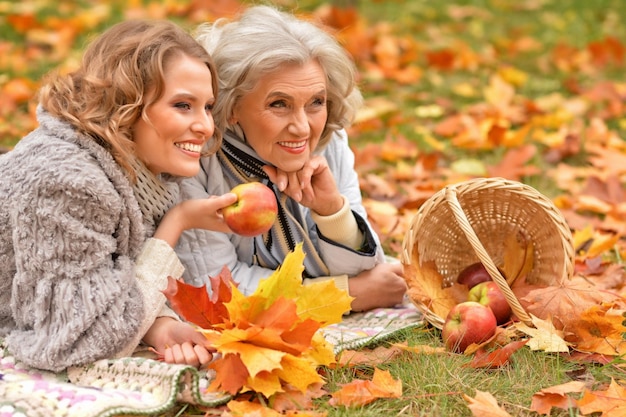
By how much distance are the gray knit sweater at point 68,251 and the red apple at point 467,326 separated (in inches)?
35.4

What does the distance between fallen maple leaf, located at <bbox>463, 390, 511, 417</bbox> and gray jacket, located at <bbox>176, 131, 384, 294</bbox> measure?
86 cm

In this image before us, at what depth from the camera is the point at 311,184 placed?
2803 mm

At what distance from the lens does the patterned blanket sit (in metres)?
2.06

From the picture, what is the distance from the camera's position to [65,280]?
223 centimetres

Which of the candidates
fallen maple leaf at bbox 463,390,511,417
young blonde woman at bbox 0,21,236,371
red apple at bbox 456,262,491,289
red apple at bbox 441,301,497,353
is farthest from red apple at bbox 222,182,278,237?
red apple at bbox 456,262,491,289

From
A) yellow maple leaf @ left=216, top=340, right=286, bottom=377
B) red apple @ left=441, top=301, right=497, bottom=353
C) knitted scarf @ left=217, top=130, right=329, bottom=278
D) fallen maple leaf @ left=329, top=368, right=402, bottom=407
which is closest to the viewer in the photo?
yellow maple leaf @ left=216, top=340, right=286, bottom=377

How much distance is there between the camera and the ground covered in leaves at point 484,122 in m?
2.43

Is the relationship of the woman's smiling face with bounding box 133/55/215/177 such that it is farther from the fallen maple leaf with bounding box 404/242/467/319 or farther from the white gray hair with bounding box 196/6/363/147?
the fallen maple leaf with bounding box 404/242/467/319

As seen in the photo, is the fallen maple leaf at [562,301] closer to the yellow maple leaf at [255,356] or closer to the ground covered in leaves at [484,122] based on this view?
the ground covered in leaves at [484,122]

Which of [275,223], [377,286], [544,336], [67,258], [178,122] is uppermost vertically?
[178,122]

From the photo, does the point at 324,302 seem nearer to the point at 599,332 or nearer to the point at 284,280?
the point at 284,280

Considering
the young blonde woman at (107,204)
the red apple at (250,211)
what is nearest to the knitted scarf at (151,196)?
the young blonde woman at (107,204)

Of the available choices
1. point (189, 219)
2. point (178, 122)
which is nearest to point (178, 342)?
point (189, 219)

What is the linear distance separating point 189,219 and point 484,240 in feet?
3.98
